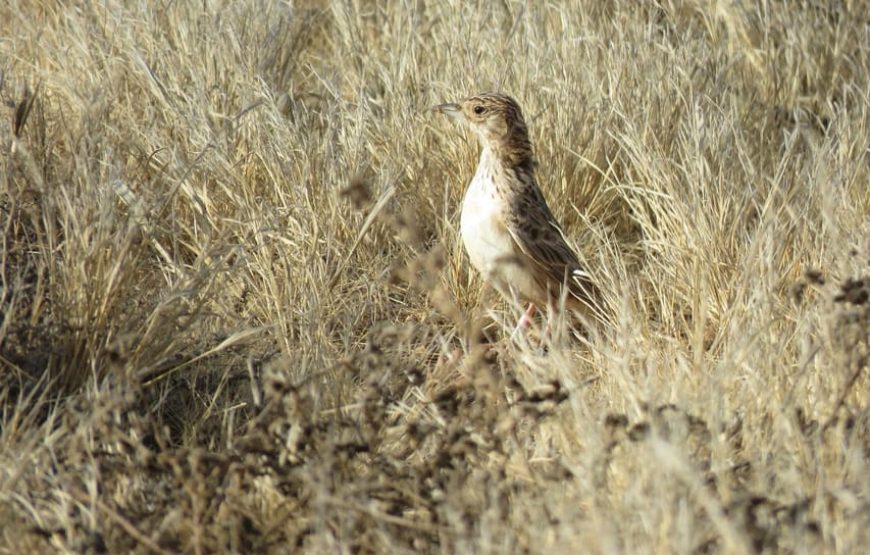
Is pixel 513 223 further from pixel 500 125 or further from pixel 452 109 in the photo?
pixel 452 109

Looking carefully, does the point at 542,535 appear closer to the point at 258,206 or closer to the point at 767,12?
the point at 258,206

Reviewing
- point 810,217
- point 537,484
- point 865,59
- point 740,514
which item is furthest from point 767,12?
point 740,514

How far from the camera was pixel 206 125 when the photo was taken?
5820 millimetres

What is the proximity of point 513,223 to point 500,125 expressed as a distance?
1.47 feet

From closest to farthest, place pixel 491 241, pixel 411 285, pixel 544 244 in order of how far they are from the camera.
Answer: pixel 491 241 < pixel 544 244 < pixel 411 285

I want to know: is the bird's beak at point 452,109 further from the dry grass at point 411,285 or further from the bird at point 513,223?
the dry grass at point 411,285

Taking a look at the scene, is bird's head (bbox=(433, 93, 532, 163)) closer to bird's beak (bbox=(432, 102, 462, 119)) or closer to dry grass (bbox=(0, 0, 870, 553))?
bird's beak (bbox=(432, 102, 462, 119))

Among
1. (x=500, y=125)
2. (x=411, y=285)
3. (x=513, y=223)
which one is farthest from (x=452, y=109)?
(x=411, y=285)

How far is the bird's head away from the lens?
554 centimetres

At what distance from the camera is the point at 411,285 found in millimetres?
5609

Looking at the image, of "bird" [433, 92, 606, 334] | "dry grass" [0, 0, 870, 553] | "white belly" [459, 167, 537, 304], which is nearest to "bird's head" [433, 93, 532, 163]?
"bird" [433, 92, 606, 334]

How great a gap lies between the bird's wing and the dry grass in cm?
21

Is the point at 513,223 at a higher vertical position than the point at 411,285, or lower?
higher

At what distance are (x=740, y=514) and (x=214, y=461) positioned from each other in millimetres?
1360
